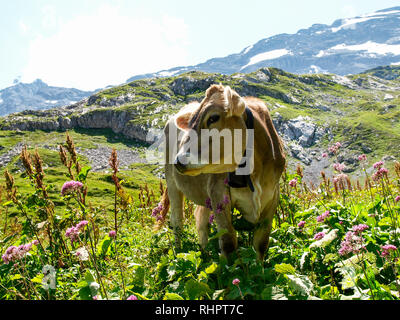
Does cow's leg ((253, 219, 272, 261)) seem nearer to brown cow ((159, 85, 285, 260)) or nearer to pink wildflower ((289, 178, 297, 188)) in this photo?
brown cow ((159, 85, 285, 260))

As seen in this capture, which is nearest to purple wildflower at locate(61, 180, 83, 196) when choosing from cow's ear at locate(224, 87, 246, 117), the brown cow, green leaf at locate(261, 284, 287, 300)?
the brown cow

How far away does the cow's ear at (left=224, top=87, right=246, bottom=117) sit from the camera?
384cm

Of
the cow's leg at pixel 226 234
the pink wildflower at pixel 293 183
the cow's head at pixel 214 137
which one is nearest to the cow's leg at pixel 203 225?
the cow's leg at pixel 226 234

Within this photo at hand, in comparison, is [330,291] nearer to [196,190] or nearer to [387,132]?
[196,190]

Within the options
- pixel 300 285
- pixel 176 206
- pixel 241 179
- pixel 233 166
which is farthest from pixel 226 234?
pixel 176 206

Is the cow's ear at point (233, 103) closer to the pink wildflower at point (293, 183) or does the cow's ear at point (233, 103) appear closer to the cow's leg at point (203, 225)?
the cow's leg at point (203, 225)

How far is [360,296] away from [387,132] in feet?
545

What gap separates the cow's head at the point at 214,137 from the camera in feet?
11.7

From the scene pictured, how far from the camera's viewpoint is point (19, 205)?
4902 millimetres

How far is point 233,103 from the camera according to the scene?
13.0ft

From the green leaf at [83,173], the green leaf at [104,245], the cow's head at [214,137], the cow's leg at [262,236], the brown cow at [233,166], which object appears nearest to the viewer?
the cow's head at [214,137]

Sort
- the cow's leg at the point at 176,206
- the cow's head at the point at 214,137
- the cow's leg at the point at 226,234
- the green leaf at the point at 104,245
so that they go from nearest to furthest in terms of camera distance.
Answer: the cow's head at the point at 214,137 < the cow's leg at the point at 226,234 < the green leaf at the point at 104,245 < the cow's leg at the point at 176,206
